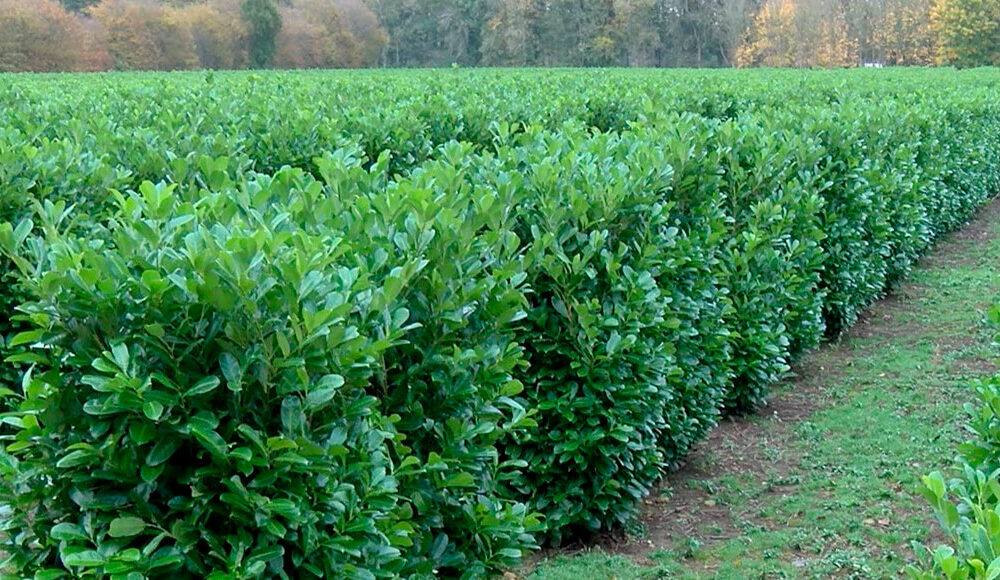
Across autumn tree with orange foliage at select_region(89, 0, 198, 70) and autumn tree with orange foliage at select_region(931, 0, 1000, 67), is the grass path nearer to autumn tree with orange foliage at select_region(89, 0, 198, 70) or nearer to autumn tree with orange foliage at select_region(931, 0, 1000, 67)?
autumn tree with orange foliage at select_region(89, 0, 198, 70)

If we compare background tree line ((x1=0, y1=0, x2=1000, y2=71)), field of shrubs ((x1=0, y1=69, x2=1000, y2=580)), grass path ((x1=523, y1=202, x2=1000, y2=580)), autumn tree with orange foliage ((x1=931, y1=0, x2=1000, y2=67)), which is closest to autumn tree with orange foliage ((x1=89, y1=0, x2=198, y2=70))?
background tree line ((x1=0, y1=0, x2=1000, y2=71))

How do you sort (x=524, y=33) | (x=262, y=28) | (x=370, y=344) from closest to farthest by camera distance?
(x=370, y=344) → (x=262, y=28) → (x=524, y=33)

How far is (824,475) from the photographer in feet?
18.7

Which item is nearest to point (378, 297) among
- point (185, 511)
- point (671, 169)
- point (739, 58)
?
point (185, 511)

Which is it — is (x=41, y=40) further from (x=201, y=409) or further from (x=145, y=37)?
(x=201, y=409)

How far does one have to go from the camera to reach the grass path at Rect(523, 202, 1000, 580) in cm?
462

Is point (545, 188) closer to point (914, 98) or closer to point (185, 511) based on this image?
point (185, 511)

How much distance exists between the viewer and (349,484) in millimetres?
2639

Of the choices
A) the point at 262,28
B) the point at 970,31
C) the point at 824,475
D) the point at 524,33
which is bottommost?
the point at 824,475

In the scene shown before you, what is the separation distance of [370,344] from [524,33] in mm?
68403

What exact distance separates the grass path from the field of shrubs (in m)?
0.25

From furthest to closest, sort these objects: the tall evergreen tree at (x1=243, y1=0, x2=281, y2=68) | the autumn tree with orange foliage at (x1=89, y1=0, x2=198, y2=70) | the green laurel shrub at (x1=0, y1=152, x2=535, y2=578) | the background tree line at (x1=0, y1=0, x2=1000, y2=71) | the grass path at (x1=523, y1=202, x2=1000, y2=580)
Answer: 1. the tall evergreen tree at (x1=243, y1=0, x2=281, y2=68)
2. the background tree line at (x1=0, y1=0, x2=1000, y2=71)
3. the autumn tree with orange foliage at (x1=89, y1=0, x2=198, y2=70)
4. the grass path at (x1=523, y1=202, x2=1000, y2=580)
5. the green laurel shrub at (x1=0, y1=152, x2=535, y2=578)

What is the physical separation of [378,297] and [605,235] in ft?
5.96

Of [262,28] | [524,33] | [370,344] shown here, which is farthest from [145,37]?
[370,344]
